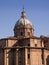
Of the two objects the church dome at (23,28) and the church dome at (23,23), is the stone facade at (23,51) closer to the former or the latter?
the church dome at (23,28)

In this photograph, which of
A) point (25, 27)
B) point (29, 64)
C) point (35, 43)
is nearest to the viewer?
point (29, 64)

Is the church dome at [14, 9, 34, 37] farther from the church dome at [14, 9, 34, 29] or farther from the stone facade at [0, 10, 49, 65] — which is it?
the stone facade at [0, 10, 49, 65]

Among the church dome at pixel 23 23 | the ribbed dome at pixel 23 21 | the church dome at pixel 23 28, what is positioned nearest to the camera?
the church dome at pixel 23 28

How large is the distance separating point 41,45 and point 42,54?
3488 mm

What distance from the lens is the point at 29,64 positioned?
1977 inches

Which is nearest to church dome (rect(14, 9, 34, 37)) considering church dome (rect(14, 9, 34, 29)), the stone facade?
church dome (rect(14, 9, 34, 29))

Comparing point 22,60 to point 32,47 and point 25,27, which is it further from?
point 25,27

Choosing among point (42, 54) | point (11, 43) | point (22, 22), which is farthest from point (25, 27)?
point (42, 54)

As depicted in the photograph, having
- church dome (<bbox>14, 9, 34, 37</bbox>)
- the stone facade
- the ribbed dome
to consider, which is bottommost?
the stone facade

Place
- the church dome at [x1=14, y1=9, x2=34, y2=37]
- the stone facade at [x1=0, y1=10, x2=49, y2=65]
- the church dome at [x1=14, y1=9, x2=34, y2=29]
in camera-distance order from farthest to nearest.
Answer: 1. the church dome at [x1=14, y1=9, x2=34, y2=29]
2. the church dome at [x1=14, y1=9, x2=34, y2=37]
3. the stone facade at [x1=0, y1=10, x2=49, y2=65]

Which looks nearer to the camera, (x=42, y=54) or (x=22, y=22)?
(x=42, y=54)

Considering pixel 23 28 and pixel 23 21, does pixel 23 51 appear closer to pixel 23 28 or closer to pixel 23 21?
pixel 23 28

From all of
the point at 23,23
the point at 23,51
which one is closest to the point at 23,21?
the point at 23,23

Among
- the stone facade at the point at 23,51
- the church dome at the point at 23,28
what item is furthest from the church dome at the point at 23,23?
the stone facade at the point at 23,51
